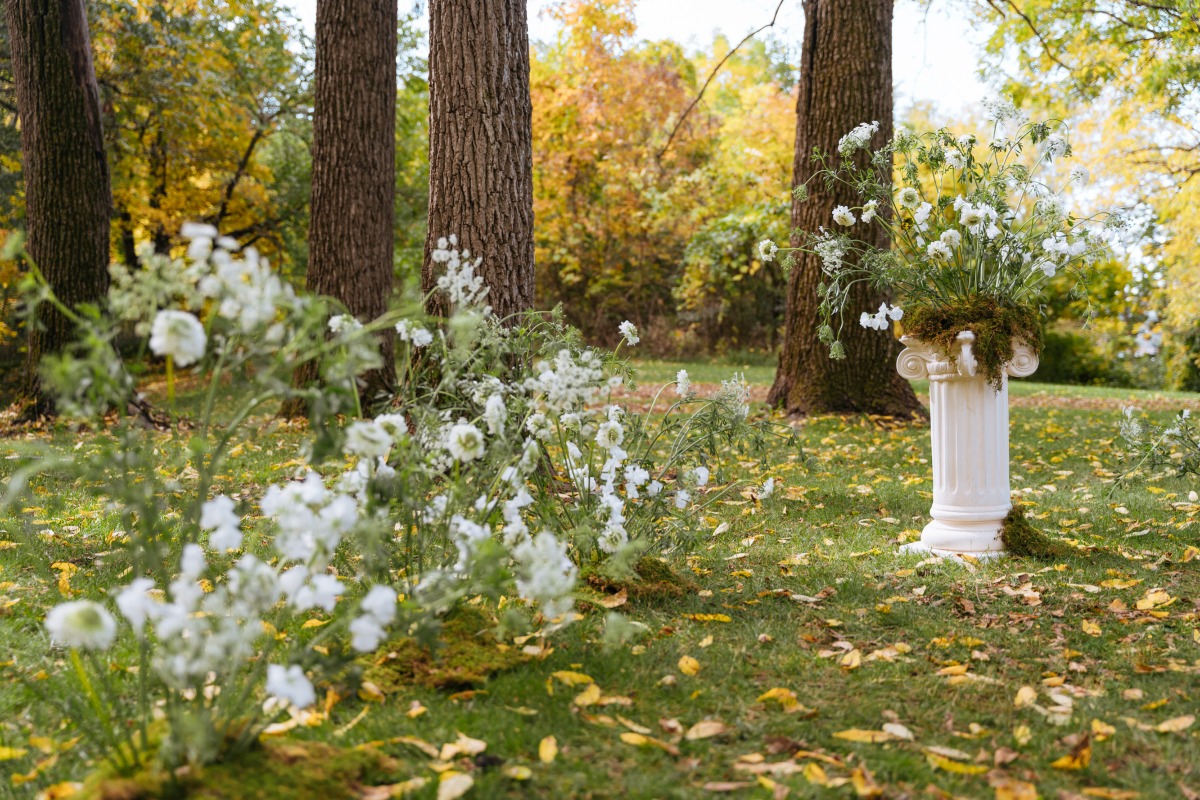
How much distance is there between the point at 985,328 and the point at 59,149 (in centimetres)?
778

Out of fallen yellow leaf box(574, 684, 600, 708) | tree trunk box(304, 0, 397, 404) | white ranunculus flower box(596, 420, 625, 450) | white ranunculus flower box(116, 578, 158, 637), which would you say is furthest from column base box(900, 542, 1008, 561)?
tree trunk box(304, 0, 397, 404)

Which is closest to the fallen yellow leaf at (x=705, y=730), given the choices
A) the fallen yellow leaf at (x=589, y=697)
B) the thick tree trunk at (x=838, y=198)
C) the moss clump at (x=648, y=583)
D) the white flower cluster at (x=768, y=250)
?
the fallen yellow leaf at (x=589, y=697)

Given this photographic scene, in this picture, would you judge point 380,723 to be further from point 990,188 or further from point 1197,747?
point 990,188

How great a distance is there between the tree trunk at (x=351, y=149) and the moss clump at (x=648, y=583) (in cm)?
482

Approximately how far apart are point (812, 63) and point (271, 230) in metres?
12.0

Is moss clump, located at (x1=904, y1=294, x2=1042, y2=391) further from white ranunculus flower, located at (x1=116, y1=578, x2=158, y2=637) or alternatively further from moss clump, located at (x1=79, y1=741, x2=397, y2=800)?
white ranunculus flower, located at (x1=116, y1=578, x2=158, y2=637)

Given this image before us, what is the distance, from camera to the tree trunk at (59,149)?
8.01 meters

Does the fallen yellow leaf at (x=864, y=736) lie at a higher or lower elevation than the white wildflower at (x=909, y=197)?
lower

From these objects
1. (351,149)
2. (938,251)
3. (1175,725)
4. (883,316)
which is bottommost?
(1175,725)

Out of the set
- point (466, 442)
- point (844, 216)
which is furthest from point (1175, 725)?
point (844, 216)

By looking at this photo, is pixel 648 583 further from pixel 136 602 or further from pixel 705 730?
pixel 136 602

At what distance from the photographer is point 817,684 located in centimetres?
276

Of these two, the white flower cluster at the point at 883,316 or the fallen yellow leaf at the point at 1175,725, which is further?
the white flower cluster at the point at 883,316

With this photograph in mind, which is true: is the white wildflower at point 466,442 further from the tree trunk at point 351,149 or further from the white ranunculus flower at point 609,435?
the tree trunk at point 351,149
